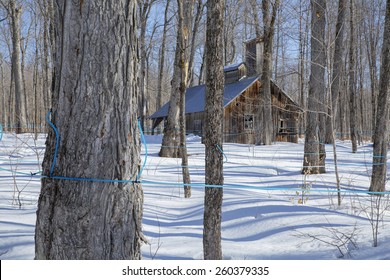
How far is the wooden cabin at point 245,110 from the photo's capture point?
936 inches

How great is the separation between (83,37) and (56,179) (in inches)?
Answer: 37.4

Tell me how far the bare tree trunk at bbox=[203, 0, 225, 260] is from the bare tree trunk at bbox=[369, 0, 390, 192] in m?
4.10

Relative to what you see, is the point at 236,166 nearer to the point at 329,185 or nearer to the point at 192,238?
the point at 329,185

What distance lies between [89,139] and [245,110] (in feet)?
75.6

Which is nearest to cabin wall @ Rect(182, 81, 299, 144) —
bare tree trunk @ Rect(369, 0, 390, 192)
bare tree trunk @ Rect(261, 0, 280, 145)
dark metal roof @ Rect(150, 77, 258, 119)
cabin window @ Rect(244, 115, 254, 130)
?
cabin window @ Rect(244, 115, 254, 130)

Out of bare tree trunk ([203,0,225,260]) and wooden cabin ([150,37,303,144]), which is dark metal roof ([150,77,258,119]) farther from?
bare tree trunk ([203,0,225,260])

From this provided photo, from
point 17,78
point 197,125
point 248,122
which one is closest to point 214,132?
point 197,125

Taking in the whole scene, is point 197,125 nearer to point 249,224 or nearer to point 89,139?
point 249,224

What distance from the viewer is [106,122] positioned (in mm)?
2256

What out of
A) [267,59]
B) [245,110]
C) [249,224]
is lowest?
[249,224]

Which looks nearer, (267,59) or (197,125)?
(267,59)

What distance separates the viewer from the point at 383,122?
6570 millimetres

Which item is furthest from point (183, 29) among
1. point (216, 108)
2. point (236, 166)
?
point (236, 166)

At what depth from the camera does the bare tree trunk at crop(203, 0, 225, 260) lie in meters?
3.66
